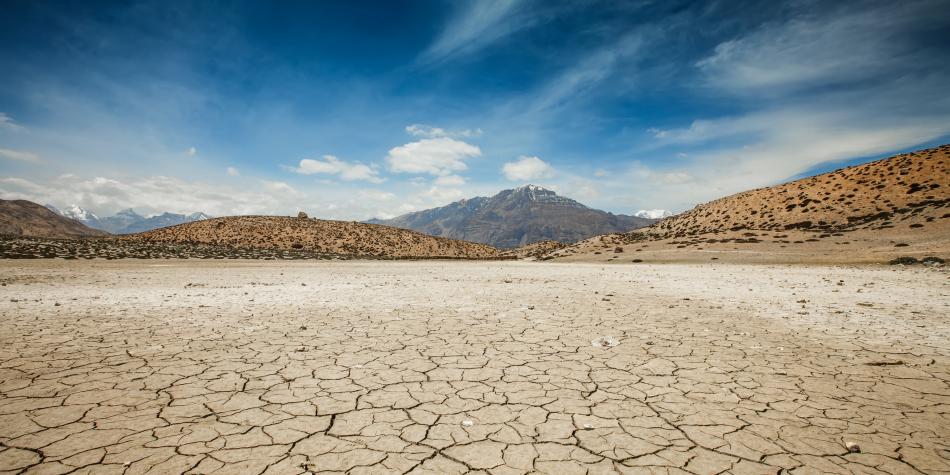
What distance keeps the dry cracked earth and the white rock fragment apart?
1.4 inches

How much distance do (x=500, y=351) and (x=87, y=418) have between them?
4.73 metres

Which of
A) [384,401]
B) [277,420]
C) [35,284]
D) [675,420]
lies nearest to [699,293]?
[675,420]

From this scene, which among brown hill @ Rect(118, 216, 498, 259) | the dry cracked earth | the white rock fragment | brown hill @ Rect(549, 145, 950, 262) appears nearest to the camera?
the dry cracked earth

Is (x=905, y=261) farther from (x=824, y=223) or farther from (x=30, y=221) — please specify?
(x=30, y=221)

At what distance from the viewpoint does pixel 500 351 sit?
6.04m

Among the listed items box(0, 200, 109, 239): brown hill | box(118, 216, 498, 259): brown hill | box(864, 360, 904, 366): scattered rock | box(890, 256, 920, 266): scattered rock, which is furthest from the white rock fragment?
box(0, 200, 109, 239): brown hill

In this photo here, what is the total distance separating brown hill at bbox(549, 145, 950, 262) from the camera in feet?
78.3

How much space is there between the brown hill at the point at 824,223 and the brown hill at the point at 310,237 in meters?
18.4

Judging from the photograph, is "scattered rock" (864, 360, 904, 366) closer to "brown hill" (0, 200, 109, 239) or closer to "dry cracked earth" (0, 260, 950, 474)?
"dry cracked earth" (0, 260, 950, 474)

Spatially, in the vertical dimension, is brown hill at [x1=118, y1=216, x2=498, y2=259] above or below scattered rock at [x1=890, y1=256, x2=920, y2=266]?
above

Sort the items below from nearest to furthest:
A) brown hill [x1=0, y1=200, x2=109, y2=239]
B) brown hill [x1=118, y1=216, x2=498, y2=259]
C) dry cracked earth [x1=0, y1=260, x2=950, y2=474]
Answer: dry cracked earth [x1=0, y1=260, x2=950, y2=474], brown hill [x1=118, y1=216, x2=498, y2=259], brown hill [x1=0, y1=200, x2=109, y2=239]

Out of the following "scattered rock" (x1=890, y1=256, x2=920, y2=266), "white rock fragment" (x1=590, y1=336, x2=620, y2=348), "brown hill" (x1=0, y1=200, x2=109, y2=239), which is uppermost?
"brown hill" (x1=0, y1=200, x2=109, y2=239)

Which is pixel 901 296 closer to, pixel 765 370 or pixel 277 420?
pixel 765 370

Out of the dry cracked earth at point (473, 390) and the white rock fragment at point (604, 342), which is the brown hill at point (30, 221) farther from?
the white rock fragment at point (604, 342)
